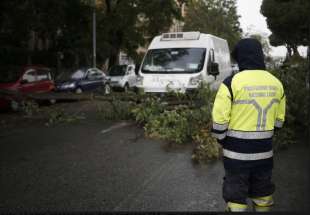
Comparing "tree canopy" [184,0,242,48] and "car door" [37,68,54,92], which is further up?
"tree canopy" [184,0,242,48]

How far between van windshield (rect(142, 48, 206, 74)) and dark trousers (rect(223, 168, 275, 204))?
9.01 m

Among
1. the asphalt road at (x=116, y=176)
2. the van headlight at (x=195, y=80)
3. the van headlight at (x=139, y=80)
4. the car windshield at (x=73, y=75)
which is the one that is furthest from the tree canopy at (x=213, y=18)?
the asphalt road at (x=116, y=176)

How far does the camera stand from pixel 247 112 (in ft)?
12.2

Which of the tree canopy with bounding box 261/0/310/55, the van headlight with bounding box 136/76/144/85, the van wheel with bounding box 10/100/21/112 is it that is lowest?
the van wheel with bounding box 10/100/21/112

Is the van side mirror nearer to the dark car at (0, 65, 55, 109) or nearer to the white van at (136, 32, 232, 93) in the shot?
the white van at (136, 32, 232, 93)

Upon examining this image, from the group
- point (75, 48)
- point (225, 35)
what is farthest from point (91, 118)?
point (225, 35)

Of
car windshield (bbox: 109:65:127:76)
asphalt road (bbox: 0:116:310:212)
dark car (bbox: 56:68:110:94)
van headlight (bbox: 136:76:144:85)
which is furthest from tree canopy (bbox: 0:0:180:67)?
asphalt road (bbox: 0:116:310:212)

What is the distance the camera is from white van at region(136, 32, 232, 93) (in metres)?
12.4

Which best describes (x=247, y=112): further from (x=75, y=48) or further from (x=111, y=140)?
(x=75, y=48)

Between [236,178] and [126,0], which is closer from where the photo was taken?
[236,178]

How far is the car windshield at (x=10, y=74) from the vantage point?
1596 centimetres

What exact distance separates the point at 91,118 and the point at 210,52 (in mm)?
4084

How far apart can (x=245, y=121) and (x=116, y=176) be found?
11.2 feet

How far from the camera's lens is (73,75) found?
2311 cm
